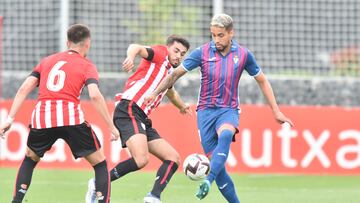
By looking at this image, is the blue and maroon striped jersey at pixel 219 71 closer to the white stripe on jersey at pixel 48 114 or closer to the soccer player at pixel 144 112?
the soccer player at pixel 144 112

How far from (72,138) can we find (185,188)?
14.6 feet

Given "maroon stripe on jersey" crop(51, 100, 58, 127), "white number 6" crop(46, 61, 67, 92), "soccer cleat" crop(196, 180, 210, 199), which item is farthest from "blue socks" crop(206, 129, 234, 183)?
"white number 6" crop(46, 61, 67, 92)

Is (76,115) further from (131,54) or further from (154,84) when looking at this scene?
(154,84)

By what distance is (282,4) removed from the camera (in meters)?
21.0

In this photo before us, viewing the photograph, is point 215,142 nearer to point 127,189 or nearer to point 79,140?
point 79,140

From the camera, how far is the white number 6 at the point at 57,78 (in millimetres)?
9961

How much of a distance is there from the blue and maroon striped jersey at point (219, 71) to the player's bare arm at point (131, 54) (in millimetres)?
564

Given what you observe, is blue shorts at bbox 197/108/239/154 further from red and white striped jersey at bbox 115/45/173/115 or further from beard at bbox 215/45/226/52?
red and white striped jersey at bbox 115/45/173/115

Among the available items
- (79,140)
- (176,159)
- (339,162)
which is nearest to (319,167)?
(339,162)

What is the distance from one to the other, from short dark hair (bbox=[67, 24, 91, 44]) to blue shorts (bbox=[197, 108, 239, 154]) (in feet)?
5.29

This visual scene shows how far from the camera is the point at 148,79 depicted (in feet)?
38.0

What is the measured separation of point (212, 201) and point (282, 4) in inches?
365

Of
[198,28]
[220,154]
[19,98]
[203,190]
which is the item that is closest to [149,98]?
[220,154]

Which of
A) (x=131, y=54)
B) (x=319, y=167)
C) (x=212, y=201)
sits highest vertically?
(x=131, y=54)
